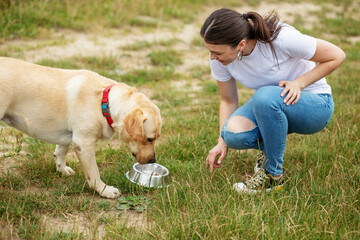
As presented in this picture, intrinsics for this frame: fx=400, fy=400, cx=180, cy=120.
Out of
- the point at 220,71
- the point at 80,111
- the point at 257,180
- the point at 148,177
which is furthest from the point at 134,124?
the point at 257,180

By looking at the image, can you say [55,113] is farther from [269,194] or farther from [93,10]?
[93,10]

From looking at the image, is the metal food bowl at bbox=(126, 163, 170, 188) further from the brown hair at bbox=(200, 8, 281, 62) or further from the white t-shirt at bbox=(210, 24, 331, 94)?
the brown hair at bbox=(200, 8, 281, 62)

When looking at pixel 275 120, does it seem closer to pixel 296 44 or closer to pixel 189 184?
pixel 296 44

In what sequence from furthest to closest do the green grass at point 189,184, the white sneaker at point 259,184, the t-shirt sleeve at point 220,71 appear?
1. the t-shirt sleeve at point 220,71
2. the white sneaker at point 259,184
3. the green grass at point 189,184

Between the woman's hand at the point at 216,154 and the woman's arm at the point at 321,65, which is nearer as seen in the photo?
the woman's arm at the point at 321,65

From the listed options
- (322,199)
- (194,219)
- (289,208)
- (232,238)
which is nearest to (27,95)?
(194,219)

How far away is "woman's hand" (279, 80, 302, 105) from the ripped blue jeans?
39 millimetres

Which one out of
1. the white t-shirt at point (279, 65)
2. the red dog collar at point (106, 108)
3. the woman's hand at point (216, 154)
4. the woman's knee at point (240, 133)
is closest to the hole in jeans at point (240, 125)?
the woman's knee at point (240, 133)

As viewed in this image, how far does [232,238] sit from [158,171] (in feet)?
4.95

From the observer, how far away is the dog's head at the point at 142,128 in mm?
3322

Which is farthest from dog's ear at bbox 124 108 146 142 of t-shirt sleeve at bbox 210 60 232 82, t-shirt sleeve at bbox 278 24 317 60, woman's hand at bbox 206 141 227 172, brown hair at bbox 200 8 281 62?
t-shirt sleeve at bbox 278 24 317 60

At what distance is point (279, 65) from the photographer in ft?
12.1

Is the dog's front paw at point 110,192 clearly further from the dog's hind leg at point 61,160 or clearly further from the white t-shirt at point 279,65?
the white t-shirt at point 279,65

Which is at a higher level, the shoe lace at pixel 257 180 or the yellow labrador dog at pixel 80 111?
the yellow labrador dog at pixel 80 111
